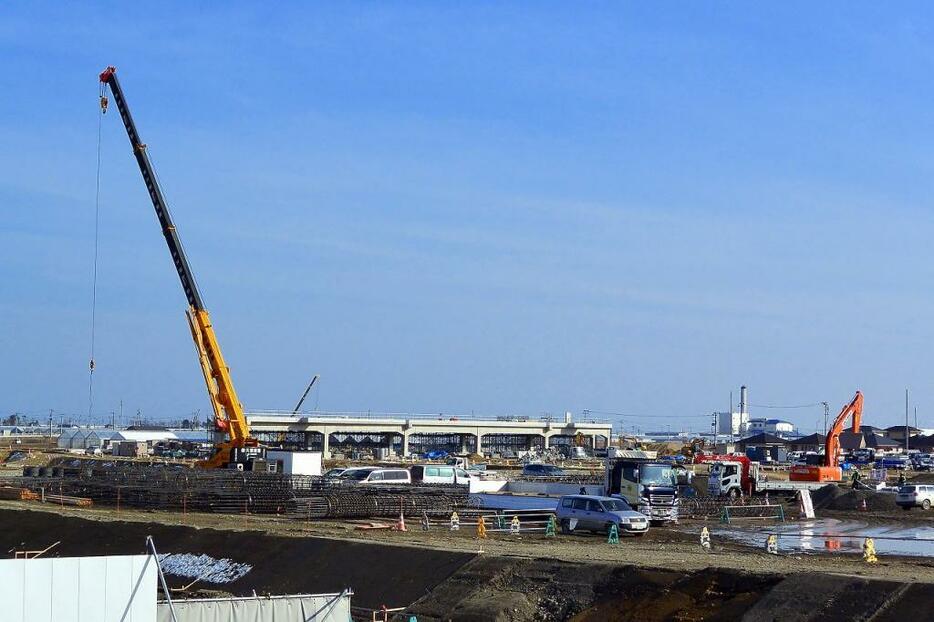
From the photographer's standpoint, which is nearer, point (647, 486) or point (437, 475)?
point (647, 486)

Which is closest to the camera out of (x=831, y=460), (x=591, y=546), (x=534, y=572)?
(x=534, y=572)

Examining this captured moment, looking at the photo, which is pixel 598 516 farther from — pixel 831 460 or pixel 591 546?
pixel 831 460

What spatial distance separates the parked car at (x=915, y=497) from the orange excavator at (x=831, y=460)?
15.5 metres

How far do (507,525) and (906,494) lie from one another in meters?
25.0

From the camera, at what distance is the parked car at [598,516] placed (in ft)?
127

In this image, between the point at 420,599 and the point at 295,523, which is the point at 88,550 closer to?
the point at 295,523

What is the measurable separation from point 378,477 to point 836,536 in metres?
25.1

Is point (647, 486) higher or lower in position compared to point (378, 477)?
higher

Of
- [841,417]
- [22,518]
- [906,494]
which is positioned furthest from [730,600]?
[841,417]

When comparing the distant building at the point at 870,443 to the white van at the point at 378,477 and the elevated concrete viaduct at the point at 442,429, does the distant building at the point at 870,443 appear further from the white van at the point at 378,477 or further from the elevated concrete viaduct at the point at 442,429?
the white van at the point at 378,477

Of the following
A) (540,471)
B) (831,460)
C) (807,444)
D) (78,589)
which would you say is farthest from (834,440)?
(807,444)

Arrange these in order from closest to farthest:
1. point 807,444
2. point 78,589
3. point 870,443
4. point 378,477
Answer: point 78,589 → point 378,477 → point 807,444 → point 870,443

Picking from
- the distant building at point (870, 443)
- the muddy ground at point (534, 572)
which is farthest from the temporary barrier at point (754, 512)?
the distant building at point (870, 443)

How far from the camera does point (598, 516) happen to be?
39.2 meters
